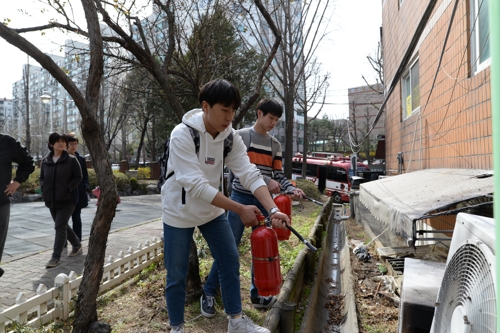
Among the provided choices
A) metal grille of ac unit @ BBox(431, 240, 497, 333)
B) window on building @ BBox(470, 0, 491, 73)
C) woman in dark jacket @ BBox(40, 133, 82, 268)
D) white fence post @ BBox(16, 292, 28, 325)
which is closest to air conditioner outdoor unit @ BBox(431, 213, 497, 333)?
metal grille of ac unit @ BBox(431, 240, 497, 333)

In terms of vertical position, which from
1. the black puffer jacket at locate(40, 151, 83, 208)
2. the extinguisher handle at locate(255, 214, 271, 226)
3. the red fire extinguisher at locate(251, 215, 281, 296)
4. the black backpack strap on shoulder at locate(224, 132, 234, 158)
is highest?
the black backpack strap on shoulder at locate(224, 132, 234, 158)

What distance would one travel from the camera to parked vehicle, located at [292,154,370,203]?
838 inches

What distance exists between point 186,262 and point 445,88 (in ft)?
15.8

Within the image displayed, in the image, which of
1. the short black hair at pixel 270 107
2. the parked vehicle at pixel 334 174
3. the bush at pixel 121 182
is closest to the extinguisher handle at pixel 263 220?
the short black hair at pixel 270 107

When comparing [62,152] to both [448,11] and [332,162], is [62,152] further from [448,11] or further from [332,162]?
[332,162]

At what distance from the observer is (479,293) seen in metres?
1.32

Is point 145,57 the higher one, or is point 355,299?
point 145,57

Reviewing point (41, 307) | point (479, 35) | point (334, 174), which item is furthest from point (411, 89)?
point (334, 174)

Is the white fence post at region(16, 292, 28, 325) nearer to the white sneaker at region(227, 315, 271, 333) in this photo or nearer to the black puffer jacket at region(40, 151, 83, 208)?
the white sneaker at region(227, 315, 271, 333)

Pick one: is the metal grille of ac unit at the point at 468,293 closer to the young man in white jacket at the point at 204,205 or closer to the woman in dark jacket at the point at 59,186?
the young man in white jacket at the point at 204,205

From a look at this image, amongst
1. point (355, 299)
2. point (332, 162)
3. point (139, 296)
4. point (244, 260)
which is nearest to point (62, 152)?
point (139, 296)

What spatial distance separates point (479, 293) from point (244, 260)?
13.9 feet

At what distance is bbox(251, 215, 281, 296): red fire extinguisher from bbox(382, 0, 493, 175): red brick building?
9.16ft

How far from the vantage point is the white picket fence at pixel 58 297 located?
279 centimetres
